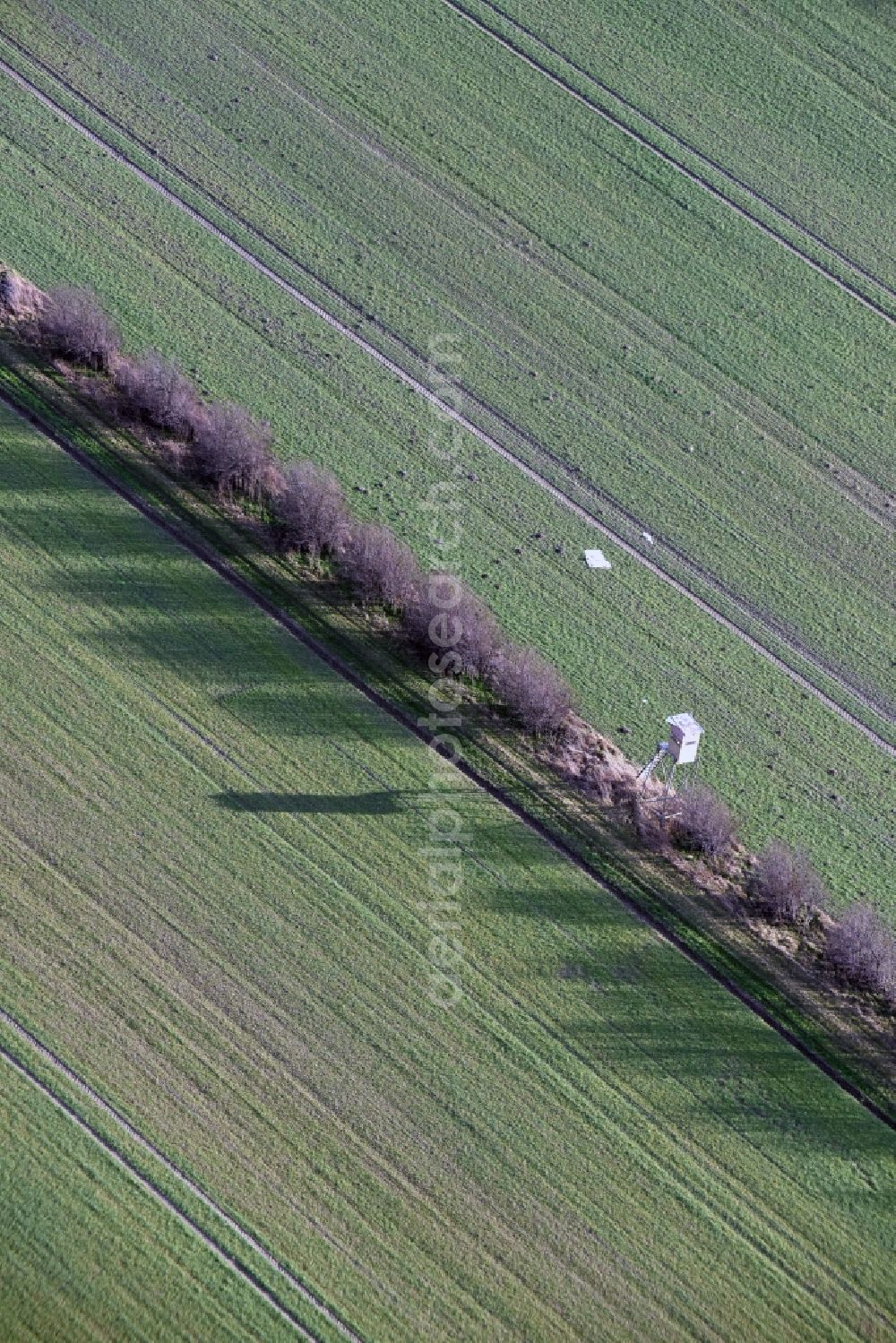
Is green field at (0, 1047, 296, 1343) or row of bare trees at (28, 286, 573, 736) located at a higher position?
row of bare trees at (28, 286, 573, 736)

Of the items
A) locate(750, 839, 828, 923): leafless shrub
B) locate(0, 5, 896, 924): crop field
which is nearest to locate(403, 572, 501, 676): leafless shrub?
locate(0, 5, 896, 924): crop field

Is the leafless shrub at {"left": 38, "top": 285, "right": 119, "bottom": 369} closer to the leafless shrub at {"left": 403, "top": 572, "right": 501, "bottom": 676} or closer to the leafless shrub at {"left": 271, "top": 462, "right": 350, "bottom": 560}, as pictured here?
the leafless shrub at {"left": 271, "top": 462, "right": 350, "bottom": 560}

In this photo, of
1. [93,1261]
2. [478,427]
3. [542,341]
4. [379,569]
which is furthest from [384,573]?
[93,1261]

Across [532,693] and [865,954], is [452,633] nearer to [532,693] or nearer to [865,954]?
[532,693]

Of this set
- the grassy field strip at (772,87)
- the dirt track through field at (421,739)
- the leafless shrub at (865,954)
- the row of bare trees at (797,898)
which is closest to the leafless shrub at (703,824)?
the row of bare trees at (797,898)

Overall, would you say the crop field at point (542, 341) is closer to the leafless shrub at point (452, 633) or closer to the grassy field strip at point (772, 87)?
the leafless shrub at point (452, 633)

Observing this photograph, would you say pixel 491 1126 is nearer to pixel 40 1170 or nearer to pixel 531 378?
pixel 40 1170
